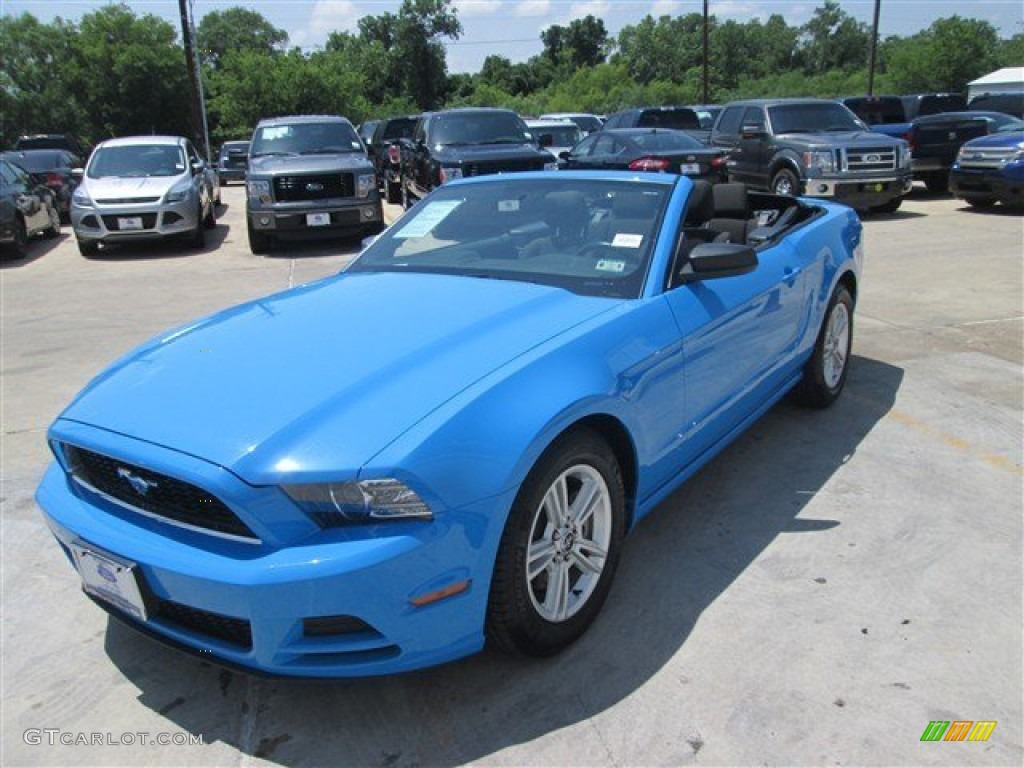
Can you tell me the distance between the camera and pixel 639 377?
301cm

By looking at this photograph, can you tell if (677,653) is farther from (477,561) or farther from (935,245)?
(935,245)

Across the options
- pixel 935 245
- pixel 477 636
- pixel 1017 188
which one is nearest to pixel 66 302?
pixel 477 636

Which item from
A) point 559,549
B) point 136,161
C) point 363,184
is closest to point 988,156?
point 363,184

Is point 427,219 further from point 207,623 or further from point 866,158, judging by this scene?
point 866,158

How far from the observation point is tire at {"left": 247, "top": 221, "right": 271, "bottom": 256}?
40.0ft

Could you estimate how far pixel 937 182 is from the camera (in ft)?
→ 55.4

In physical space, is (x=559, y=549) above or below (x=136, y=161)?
below

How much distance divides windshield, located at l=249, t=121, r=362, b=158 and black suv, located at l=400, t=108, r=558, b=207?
3.54 feet

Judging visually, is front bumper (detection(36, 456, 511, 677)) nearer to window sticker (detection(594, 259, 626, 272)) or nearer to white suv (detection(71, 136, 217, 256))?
window sticker (detection(594, 259, 626, 272))

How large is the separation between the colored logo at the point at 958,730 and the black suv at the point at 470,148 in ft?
33.6

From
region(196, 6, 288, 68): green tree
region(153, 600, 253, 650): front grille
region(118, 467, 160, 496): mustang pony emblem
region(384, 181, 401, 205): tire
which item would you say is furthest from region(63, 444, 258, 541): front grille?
region(196, 6, 288, 68): green tree

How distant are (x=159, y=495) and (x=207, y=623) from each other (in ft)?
1.30

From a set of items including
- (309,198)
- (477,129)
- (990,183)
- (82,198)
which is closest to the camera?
(309,198)

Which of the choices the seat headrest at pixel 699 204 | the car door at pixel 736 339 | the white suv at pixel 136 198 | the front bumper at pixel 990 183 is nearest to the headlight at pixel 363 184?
the white suv at pixel 136 198
